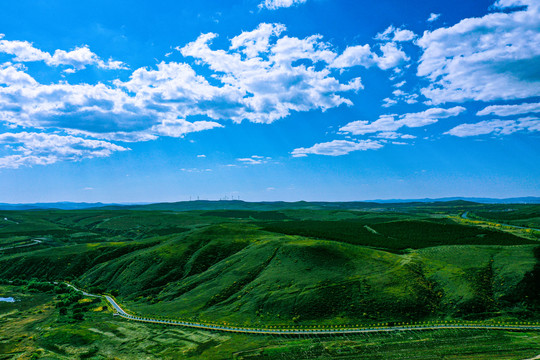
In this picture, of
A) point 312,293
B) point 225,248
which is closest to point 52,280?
point 225,248

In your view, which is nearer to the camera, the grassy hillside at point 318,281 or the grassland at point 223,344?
the grassland at point 223,344

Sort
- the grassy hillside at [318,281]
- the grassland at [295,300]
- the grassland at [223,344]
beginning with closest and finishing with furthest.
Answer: the grassland at [223,344] < the grassland at [295,300] < the grassy hillside at [318,281]

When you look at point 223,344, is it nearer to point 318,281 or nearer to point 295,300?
point 295,300

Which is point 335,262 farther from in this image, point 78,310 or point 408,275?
point 78,310

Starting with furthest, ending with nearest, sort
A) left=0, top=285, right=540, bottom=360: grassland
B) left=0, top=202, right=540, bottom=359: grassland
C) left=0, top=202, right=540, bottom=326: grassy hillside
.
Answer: left=0, top=202, right=540, bottom=326: grassy hillside, left=0, top=202, right=540, bottom=359: grassland, left=0, top=285, right=540, bottom=360: grassland

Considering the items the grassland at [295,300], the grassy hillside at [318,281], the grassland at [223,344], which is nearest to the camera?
the grassland at [223,344]

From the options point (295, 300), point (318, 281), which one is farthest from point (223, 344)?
point (318, 281)

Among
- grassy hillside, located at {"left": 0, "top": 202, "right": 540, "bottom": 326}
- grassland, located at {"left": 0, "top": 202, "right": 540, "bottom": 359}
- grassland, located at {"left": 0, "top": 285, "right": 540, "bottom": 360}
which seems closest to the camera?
grassland, located at {"left": 0, "top": 285, "right": 540, "bottom": 360}

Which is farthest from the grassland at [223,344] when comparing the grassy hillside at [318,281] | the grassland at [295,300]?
the grassy hillside at [318,281]

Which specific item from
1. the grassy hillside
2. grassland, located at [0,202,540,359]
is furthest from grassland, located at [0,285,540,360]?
the grassy hillside

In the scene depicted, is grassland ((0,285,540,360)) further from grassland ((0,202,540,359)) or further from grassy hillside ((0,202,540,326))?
grassy hillside ((0,202,540,326))

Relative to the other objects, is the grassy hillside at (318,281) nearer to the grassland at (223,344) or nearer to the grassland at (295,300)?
the grassland at (295,300)
